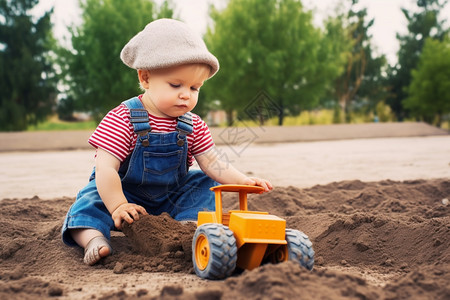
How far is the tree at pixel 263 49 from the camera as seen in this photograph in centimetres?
2022

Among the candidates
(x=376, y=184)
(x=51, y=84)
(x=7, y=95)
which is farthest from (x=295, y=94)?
(x=376, y=184)

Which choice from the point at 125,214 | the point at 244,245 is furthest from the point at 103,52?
the point at 244,245

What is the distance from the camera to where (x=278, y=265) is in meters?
1.49

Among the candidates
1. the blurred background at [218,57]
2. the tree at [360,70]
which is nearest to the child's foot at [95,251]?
the blurred background at [218,57]

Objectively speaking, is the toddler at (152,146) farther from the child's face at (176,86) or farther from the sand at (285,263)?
the sand at (285,263)

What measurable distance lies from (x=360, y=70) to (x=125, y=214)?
102 ft

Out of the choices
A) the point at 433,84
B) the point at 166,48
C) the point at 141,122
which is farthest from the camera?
the point at 433,84

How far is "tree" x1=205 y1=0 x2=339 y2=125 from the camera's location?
796 inches

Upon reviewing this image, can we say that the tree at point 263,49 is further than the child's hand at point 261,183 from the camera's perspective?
Yes

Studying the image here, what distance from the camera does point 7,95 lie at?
22.7 meters

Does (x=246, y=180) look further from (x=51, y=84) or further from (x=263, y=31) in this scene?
(x=51, y=84)

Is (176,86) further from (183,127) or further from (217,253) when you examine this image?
(217,253)

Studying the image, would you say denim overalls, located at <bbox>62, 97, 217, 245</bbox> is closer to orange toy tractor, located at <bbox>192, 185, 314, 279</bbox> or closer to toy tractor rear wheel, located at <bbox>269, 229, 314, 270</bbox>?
orange toy tractor, located at <bbox>192, 185, 314, 279</bbox>

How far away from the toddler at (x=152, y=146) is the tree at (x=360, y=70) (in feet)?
94.3
